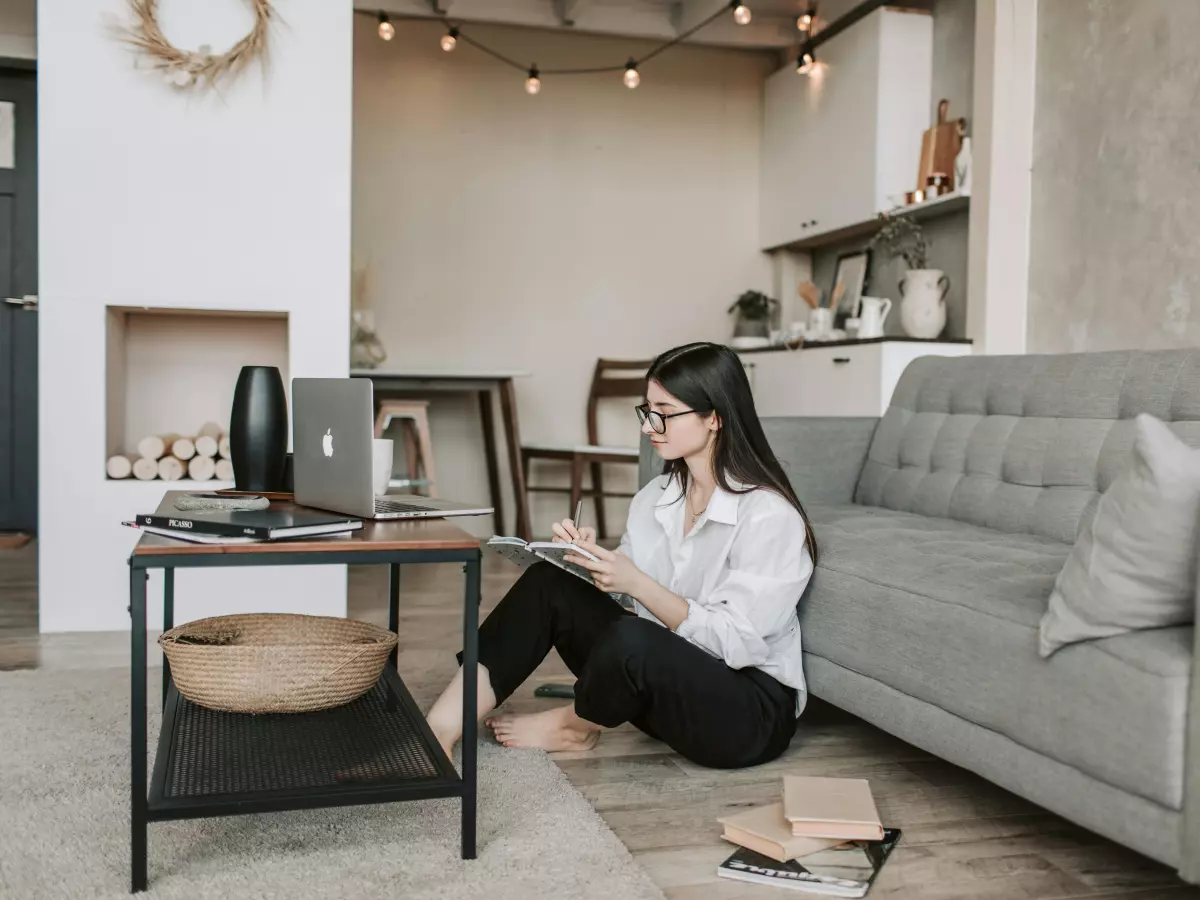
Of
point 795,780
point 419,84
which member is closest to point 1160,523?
point 795,780

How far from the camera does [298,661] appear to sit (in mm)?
1936

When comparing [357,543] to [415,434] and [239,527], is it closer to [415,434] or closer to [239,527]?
[239,527]

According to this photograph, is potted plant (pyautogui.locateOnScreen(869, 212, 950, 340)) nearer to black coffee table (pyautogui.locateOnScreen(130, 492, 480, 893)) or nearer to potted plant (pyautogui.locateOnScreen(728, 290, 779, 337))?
potted plant (pyautogui.locateOnScreen(728, 290, 779, 337))

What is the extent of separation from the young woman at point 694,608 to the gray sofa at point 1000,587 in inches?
7.7

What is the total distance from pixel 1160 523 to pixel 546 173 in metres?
4.72

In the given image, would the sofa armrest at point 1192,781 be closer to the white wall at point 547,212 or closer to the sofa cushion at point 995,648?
the sofa cushion at point 995,648

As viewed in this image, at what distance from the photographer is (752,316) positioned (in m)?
5.75

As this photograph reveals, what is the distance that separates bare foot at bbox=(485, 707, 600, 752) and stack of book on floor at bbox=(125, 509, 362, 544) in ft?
2.25

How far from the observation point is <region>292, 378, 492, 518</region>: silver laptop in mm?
1814

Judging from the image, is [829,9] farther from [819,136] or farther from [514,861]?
[514,861]

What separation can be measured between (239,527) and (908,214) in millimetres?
3652

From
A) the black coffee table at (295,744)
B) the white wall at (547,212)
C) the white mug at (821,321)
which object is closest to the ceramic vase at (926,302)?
the white mug at (821,321)

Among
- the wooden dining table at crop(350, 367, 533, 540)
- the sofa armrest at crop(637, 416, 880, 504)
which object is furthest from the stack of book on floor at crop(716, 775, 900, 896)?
the wooden dining table at crop(350, 367, 533, 540)

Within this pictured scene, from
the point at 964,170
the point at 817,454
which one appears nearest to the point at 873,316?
the point at 964,170
